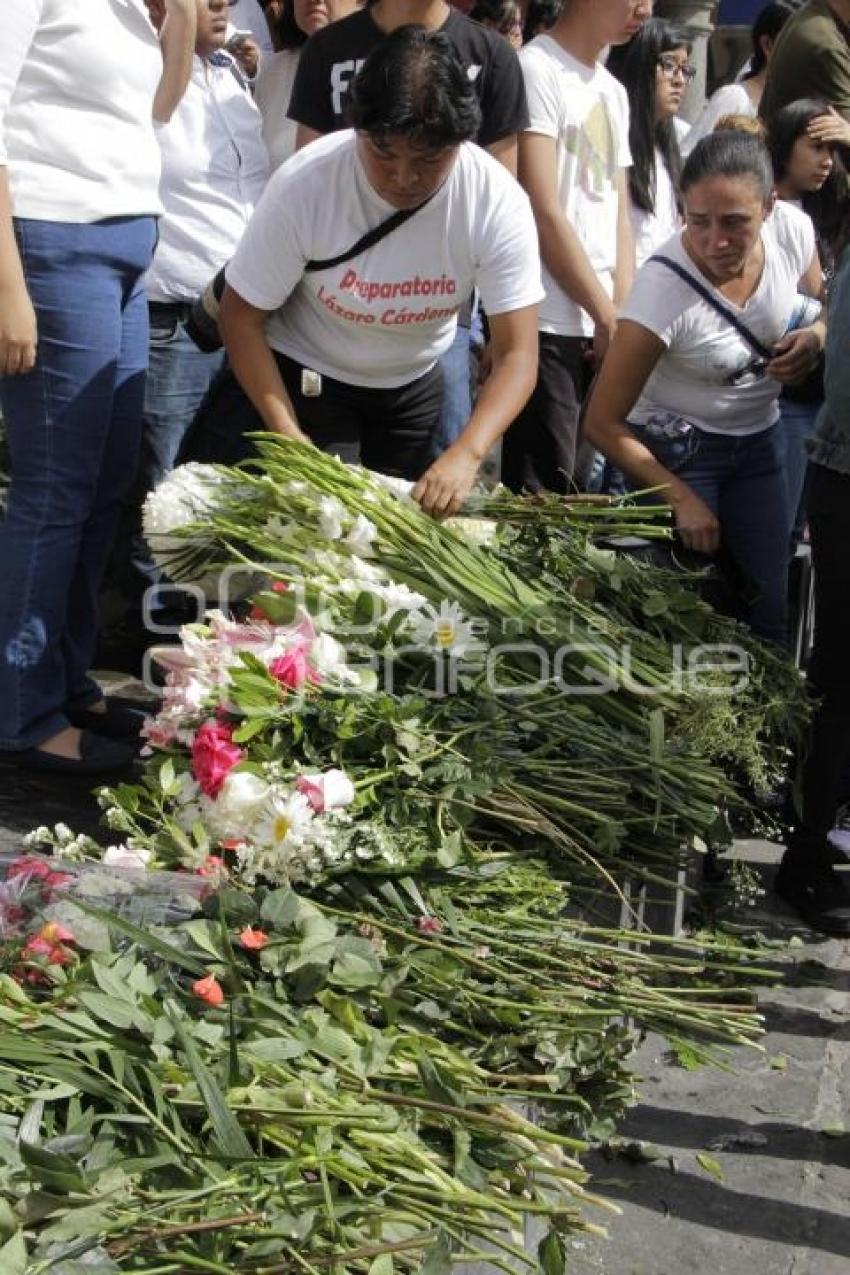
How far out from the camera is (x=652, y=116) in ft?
16.9

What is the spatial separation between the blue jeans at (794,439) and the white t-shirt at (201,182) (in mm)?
1504

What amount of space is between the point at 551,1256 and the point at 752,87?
548cm

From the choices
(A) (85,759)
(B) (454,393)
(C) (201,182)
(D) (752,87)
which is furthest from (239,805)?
(D) (752,87)

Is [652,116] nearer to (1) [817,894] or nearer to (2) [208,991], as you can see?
(1) [817,894]

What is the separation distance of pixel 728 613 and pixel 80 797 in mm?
1531

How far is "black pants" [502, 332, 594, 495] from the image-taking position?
4.58 meters

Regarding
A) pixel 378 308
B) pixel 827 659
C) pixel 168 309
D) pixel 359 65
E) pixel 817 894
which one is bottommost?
pixel 817 894

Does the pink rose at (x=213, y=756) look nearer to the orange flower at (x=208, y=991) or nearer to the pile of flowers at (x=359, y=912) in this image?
the pile of flowers at (x=359, y=912)

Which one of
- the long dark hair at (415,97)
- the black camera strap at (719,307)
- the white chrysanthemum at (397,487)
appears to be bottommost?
the white chrysanthemum at (397,487)

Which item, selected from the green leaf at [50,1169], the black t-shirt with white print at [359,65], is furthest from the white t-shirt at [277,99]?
the green leaf at [50,1169]

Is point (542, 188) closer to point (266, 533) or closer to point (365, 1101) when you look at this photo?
point (266, 533)

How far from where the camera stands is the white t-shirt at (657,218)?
206 inches

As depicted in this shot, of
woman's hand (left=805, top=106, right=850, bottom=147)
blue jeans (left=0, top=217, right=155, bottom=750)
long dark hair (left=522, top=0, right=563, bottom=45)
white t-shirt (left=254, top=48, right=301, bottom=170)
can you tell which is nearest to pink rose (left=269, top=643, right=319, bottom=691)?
blue jeans (left=0, top=217, right=155, bottom=750)

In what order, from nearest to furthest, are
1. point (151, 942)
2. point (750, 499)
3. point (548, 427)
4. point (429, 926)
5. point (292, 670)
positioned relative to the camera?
point (151, 942)
point (429, 926)
point (292, 670)
point (750, 499)
point (548, 427)
